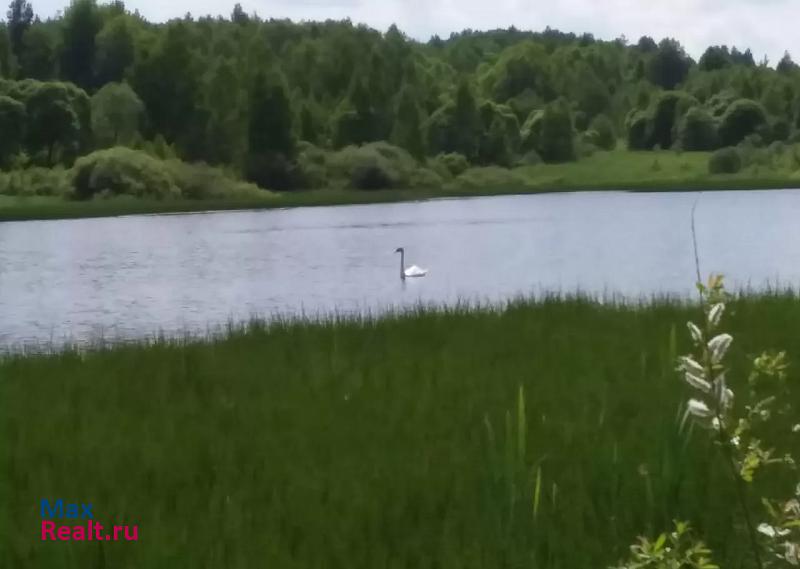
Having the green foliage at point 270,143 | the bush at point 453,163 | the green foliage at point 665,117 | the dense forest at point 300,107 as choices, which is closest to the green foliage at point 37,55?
the dense forest at point 300,107

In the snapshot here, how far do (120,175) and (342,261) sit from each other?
24598 millimetres

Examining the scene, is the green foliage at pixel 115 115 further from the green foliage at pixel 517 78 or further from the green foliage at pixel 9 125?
the green foliage at pixel 517 78

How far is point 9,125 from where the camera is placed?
48.6 m

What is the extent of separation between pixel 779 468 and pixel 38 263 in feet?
65.6

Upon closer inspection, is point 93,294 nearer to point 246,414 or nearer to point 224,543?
point 246,414

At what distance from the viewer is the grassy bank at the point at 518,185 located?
43.1 meters

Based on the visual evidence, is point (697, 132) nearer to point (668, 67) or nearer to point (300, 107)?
point (300, 107)

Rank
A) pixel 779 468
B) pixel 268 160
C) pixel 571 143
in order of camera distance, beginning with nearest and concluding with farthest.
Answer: pixel 779 468
pixel 268 160
pixel 571 143

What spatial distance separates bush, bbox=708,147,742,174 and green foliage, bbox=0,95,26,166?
34.2m

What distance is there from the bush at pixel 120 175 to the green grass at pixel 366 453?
37.5m

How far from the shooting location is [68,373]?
328 inches

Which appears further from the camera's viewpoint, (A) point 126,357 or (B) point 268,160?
(B) point 268,160

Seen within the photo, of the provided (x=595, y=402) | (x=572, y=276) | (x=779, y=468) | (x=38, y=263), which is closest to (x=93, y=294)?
(x=38, y=263)

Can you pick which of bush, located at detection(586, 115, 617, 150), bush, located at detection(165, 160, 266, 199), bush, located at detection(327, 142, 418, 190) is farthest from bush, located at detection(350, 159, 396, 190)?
bush, located at detection(586, 115, 617, 150)
